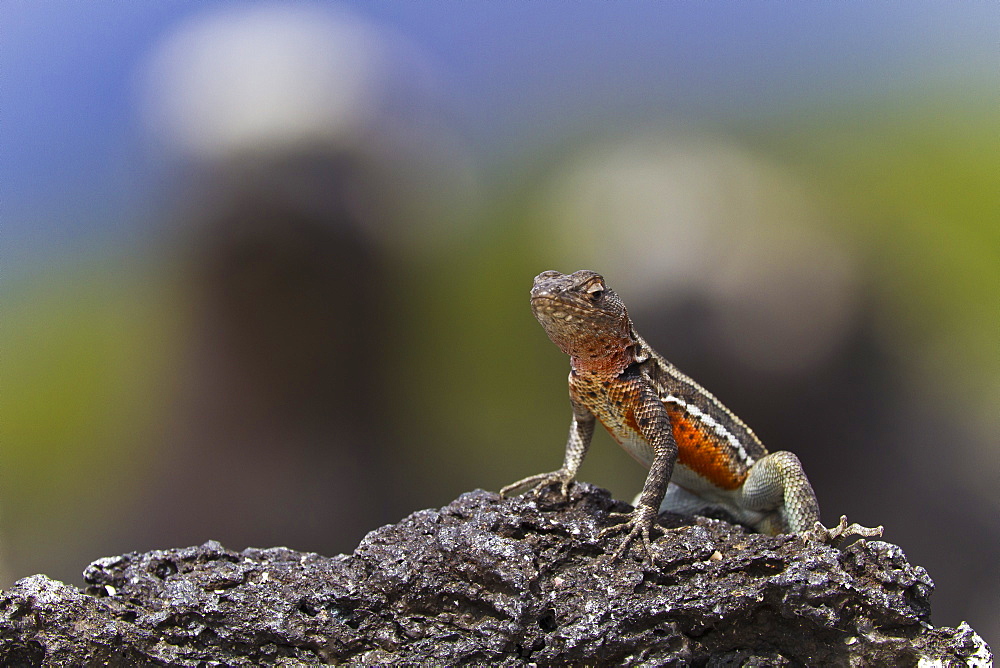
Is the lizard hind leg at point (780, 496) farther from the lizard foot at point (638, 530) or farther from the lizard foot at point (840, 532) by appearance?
the lizard foot at point (638, 530)

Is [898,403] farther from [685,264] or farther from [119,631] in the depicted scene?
[119,631]

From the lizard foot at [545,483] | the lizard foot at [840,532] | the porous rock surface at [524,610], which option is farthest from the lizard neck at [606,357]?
the lizard foot at [840,532]

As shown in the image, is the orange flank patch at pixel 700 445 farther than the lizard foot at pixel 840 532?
Yes

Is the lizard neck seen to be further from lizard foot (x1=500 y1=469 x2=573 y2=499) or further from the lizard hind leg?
the lizard hind leg

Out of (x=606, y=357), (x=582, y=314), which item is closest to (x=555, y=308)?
(x=582, y=314)

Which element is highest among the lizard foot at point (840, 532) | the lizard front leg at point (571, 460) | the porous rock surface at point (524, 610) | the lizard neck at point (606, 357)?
the lizard neck at point (606, 357)

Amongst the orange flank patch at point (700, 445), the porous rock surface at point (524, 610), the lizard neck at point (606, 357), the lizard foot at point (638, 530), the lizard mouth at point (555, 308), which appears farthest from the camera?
the orange flank patch at point (700, 445)

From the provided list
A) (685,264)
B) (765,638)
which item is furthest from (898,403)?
(765,638)
